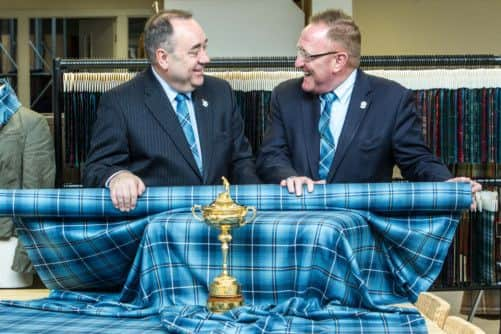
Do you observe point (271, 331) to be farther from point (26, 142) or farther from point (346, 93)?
point (26, 142)

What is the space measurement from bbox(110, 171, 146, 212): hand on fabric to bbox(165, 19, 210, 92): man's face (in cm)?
88

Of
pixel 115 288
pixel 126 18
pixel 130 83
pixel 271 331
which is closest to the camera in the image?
pixel 271 331

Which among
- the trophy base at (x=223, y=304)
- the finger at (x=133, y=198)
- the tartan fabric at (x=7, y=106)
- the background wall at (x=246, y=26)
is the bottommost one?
the trophy base at (x=223, y=304)

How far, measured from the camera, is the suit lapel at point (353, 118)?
13.2ft

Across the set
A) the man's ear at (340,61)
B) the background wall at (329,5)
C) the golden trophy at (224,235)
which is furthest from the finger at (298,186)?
the background wall at (329,5)

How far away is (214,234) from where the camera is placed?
3049 mm

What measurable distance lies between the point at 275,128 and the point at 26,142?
7.41 feet

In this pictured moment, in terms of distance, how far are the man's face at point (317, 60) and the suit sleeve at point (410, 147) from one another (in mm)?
314

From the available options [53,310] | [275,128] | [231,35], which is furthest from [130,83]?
[231,35]

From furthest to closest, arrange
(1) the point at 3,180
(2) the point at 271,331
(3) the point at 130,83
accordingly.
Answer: (1) the point at 3,180, (3) the point at 130,83, (2) the point at 271,331

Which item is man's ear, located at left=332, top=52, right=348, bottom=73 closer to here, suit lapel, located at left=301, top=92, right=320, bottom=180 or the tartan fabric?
suit lapel, located at left=301, top=92, right=320, bottom=180

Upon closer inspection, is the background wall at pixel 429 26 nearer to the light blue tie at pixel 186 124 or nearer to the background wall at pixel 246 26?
the background wall at pixel 246 26

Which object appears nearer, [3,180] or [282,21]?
[3,180]

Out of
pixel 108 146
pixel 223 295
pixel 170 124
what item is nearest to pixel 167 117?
pixel 170 124
